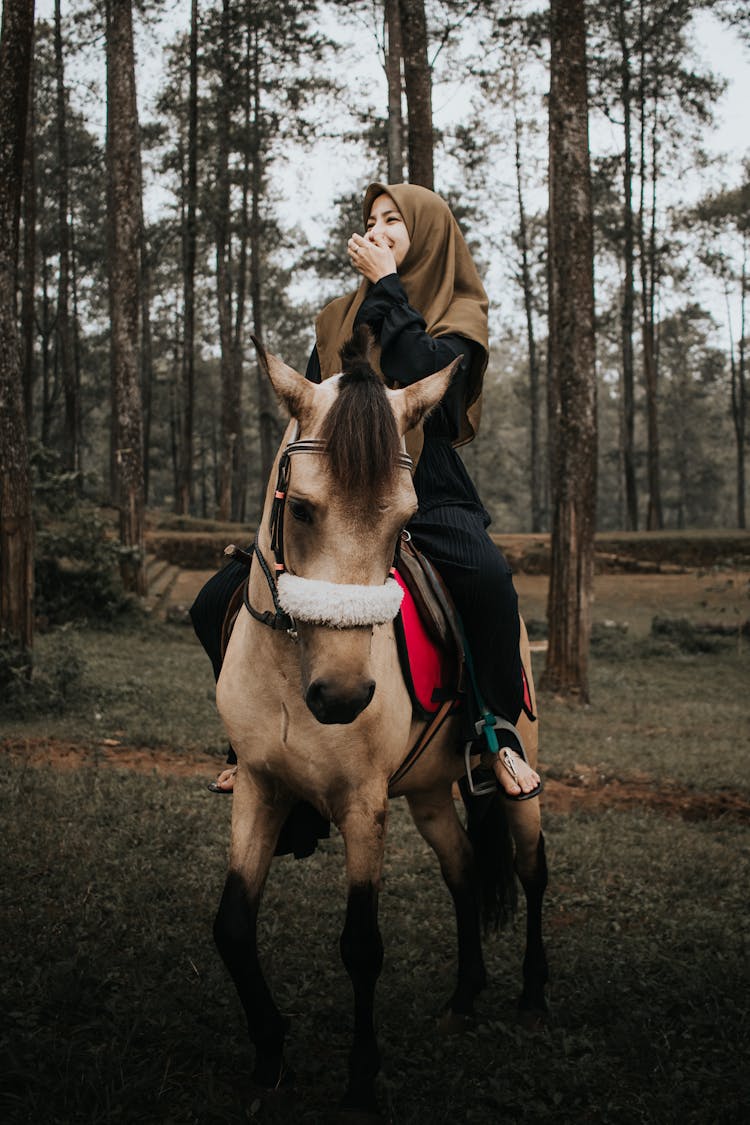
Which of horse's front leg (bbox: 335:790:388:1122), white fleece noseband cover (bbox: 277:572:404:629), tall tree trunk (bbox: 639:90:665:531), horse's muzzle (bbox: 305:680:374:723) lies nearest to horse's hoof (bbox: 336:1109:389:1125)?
horse's front leg (bbox: 335:790:388:1122)

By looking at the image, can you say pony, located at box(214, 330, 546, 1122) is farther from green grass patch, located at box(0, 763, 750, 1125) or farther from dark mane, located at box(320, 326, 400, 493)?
green grass patch, located at box(0, 763, 750, 1125)

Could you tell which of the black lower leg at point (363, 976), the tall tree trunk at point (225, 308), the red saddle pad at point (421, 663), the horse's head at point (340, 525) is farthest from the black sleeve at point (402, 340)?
the tall tree trunk at point (225, 308)

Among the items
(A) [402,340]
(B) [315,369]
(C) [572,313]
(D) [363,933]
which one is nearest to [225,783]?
(D) [363,933]

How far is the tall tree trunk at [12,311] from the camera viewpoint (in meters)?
8.29

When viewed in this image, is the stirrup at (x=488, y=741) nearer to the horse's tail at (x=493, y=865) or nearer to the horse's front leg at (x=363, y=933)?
the horse's tail at (x=493, y=865)

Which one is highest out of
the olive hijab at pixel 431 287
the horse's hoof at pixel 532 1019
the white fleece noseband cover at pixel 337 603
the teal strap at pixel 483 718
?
the olive hijab at pixel 431 287

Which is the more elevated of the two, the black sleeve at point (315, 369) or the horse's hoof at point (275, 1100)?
the black sleeve at point (315, 369)

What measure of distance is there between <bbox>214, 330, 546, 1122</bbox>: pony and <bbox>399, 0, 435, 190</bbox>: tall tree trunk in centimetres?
1020

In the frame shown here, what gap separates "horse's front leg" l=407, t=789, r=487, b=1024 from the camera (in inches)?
160

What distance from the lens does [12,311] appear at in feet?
27.6

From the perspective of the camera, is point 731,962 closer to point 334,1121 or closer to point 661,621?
point 334,1121

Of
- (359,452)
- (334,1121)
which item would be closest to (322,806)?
(334,1121)

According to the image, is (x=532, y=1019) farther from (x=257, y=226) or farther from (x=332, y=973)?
(x=257, y=226)

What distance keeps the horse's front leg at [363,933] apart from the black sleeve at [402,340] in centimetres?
147
